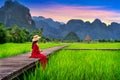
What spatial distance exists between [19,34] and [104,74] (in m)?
67.7

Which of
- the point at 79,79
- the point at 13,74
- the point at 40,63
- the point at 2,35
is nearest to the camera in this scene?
the point at 13,74

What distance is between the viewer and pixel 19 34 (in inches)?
2849

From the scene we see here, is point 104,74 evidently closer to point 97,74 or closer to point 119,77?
point 97,74

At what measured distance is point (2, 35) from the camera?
41.8m

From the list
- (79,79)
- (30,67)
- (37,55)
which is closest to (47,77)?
(79,79)

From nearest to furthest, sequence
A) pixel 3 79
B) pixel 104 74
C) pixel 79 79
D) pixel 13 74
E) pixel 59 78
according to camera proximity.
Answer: pixel 3 79
pixel 13 74
pixel 59 78
pixel 79 79
pixel 104 74

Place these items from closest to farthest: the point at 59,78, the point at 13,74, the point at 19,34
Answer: the point at 13,74 < the point at 59,78 < the point at 19,34

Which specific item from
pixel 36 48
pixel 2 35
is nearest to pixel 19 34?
pixel 2 35

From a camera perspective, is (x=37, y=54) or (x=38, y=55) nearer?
(x=38, y=55)

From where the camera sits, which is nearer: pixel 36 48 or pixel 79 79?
pixel 79 79

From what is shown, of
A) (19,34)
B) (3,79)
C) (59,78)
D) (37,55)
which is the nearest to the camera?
(3,79)

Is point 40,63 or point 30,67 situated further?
point 40,63

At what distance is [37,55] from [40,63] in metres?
0.61

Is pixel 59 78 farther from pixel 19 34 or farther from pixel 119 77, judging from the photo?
pixel 19 34
